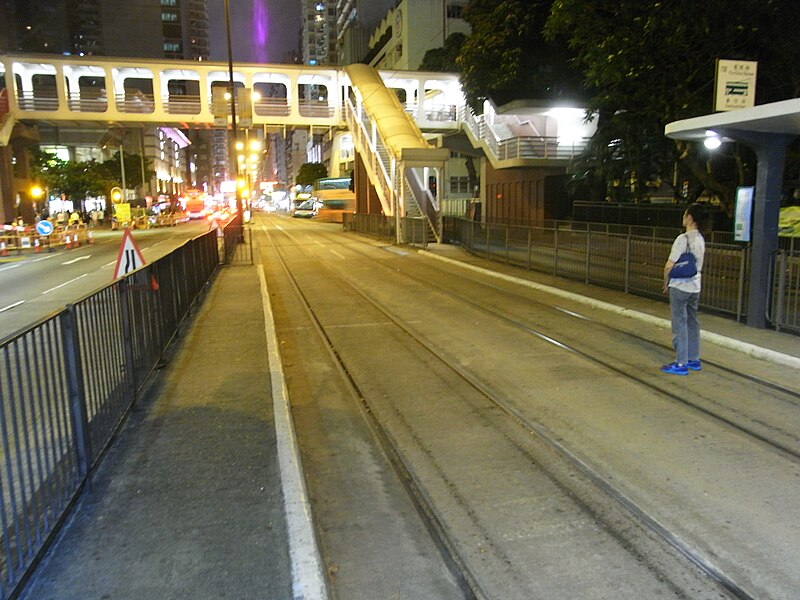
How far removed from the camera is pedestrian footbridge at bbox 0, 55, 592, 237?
113 ft

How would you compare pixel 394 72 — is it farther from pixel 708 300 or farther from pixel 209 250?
pixel 708 300

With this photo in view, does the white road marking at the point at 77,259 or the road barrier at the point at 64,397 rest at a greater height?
the road barrier at the point at 64,397

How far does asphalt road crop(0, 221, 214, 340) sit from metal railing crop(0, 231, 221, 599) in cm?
134

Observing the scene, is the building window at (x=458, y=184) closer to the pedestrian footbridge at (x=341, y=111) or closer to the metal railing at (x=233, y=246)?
the pedestrian footbridge at (x=341, y=111)

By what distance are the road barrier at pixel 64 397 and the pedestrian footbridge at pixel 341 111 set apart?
2435 centimetres

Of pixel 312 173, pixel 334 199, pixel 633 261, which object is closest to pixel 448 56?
pixel 334 199

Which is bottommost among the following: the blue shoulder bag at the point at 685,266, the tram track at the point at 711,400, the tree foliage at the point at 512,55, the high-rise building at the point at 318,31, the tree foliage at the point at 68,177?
the tram track at the point at 711,400

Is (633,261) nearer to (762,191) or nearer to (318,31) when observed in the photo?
(762,191)

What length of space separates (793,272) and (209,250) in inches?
563

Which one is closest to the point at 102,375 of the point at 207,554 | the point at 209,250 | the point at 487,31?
the point at 207,554

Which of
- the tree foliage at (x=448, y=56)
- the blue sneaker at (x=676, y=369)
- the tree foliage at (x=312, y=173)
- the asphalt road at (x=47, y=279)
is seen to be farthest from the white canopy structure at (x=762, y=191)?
the tree foliage at (x=312, y=173)

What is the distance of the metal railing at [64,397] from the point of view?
3.70 m

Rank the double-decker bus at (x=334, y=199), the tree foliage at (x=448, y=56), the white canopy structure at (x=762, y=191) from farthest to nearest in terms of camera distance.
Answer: the double-decker bus at (x=334, y=199) → the tree foliage at (x=448, y=56) → the white canopy structure at (x=762, y=191)

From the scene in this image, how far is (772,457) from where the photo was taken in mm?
5312
